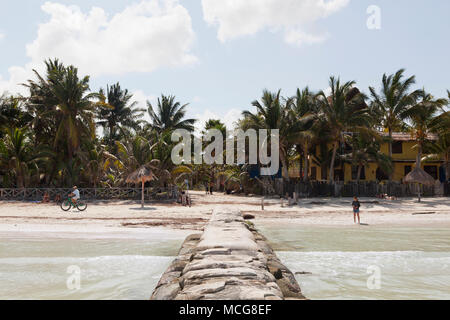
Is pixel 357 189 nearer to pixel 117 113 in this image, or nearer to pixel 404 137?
pixel 404 137

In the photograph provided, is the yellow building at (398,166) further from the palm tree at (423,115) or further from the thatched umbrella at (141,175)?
the thatched umbrella at (141,175)

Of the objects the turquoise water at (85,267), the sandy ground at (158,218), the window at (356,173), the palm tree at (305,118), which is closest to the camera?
the turquoise water at (85,267)

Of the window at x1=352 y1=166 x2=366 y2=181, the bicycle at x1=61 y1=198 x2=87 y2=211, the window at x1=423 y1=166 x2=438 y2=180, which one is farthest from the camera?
the window at x1=423 y1=166 x2=438 y2=180

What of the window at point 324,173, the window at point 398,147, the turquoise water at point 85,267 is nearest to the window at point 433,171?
the window at point 398,147

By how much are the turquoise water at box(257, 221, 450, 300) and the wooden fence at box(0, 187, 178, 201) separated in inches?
455

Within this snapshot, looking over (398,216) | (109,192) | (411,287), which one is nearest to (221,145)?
(109,192)

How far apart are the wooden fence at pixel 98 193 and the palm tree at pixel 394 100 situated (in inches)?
674

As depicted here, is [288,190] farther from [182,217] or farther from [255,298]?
[255,298]

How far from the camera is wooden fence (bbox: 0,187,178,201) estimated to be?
77.8ft

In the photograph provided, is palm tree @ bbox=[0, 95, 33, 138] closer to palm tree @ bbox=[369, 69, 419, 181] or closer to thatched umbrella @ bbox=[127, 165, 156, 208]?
thatched umbrella @ bbox=[127, 165, 156, 208]

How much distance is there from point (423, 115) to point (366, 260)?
23.4 metres

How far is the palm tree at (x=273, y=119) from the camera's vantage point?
27.6 meters

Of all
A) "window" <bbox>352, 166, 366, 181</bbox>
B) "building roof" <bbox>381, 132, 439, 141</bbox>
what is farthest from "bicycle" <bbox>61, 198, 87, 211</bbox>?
"building roof" <bbox>381, 132, 439, 141</bbox>
